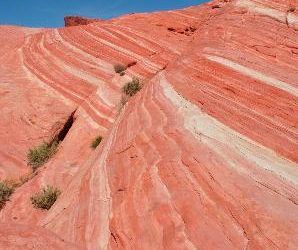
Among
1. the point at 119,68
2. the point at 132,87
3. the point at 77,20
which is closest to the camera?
the point at 132,87

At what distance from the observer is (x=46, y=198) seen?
1780 centimetres

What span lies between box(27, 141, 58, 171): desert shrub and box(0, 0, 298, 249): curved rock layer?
37 centimetres

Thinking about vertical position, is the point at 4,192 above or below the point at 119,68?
below

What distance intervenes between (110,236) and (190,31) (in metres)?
20.7

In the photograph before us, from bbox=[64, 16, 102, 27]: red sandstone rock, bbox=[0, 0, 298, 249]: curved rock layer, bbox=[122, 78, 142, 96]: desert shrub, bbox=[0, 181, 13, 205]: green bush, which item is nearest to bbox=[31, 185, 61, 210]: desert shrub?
bbox=[0, 0, 298, 249]: curved rock layer

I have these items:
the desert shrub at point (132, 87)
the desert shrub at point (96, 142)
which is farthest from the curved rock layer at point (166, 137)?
the desert shrub at point (132, 87)

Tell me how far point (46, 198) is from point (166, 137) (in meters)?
6.80

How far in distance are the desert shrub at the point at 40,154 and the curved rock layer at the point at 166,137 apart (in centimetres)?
37

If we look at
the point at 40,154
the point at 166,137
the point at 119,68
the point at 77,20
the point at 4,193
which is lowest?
the point at 40,154

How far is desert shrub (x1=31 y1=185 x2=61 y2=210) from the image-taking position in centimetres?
1778

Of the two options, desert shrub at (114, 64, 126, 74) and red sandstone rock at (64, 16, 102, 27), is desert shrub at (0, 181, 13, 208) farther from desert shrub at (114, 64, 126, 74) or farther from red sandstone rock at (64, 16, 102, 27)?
red sandstone rock at (64, 16, 102, 27)

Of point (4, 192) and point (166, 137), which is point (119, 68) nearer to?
point (4, 192)

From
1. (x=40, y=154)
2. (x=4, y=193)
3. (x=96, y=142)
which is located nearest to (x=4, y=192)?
(x=4, y=193)

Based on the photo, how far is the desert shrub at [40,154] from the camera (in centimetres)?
2111
